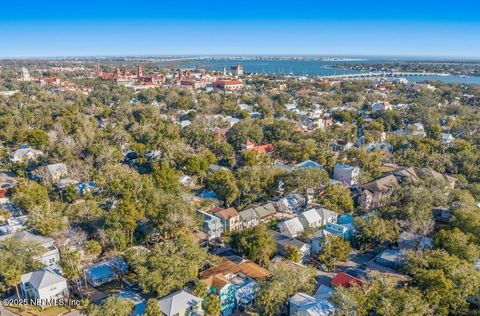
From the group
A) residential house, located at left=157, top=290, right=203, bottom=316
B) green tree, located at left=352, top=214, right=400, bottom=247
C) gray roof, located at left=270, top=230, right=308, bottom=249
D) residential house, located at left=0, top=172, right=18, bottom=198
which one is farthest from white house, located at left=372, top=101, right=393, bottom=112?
residential house, located at left=157, top=290, right=203, bottom=316

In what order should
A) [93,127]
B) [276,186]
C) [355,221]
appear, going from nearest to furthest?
[355,221] → [276,186] → [93,127]

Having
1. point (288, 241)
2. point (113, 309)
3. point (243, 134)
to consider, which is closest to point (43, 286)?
point (113, 309)

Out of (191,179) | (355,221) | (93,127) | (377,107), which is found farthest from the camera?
(377,107)

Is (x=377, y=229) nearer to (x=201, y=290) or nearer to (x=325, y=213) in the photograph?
(x=325, y=213)

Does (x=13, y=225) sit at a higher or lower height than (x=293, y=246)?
lower

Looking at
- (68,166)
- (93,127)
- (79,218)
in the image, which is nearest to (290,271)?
(79,218)

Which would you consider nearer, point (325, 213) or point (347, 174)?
point (325, 213)

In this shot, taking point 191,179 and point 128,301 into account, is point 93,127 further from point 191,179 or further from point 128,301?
point 128,301

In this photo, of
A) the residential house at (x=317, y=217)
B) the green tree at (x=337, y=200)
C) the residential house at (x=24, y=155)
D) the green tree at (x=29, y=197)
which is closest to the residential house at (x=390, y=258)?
the residential house at (x=317, y=217)
